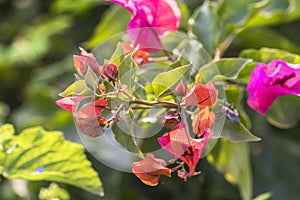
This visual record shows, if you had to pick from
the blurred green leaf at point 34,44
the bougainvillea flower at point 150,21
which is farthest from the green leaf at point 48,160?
the blurred green leaf at point 34,44

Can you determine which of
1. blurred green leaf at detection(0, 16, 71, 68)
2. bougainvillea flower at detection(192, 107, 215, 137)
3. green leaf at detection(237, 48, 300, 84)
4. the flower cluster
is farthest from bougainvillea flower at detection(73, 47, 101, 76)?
blurred green leaf at detection(0, 16, 71, 68)

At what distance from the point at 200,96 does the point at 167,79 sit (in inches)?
1.4

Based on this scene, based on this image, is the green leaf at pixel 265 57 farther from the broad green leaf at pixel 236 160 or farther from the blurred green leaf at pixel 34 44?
the blurred green leaf at pixel 34 44

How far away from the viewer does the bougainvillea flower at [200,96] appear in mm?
670

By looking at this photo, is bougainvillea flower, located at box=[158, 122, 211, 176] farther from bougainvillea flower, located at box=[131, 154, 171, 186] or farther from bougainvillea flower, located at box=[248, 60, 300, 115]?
bougainvillea flower, located at box=[248, 60, 300, 115]

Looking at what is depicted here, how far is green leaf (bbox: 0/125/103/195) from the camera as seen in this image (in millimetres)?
837

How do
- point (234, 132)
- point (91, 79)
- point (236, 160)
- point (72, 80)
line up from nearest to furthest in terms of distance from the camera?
point (91, 79)
point (234, 132)
point (236, 160)
point (72, 80)

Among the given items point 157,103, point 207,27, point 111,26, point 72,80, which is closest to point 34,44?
point 72,80

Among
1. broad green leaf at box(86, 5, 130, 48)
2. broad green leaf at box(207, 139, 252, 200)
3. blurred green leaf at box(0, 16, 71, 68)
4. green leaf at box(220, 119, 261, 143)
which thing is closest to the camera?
green leaf at box(220, 119, 261, 143)

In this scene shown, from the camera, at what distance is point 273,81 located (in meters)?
0.75

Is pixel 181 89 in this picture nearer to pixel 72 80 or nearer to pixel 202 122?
pixel 202 122

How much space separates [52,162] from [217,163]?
24cm

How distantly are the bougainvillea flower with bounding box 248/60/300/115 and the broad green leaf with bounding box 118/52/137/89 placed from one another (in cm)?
16

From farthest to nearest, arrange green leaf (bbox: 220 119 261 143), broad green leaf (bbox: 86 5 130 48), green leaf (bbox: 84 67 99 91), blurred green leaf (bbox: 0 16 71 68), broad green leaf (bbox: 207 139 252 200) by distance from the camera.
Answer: blurred green leaf (bbox: 0 16 71 68) < broad green leaf (bbox: 86 5 130 48) < broad green leaf (bbox: 207 139 252 200) < green leaf (bbox: 220 119 261 143) < green leaf (bbox: 84 67 99 91)
